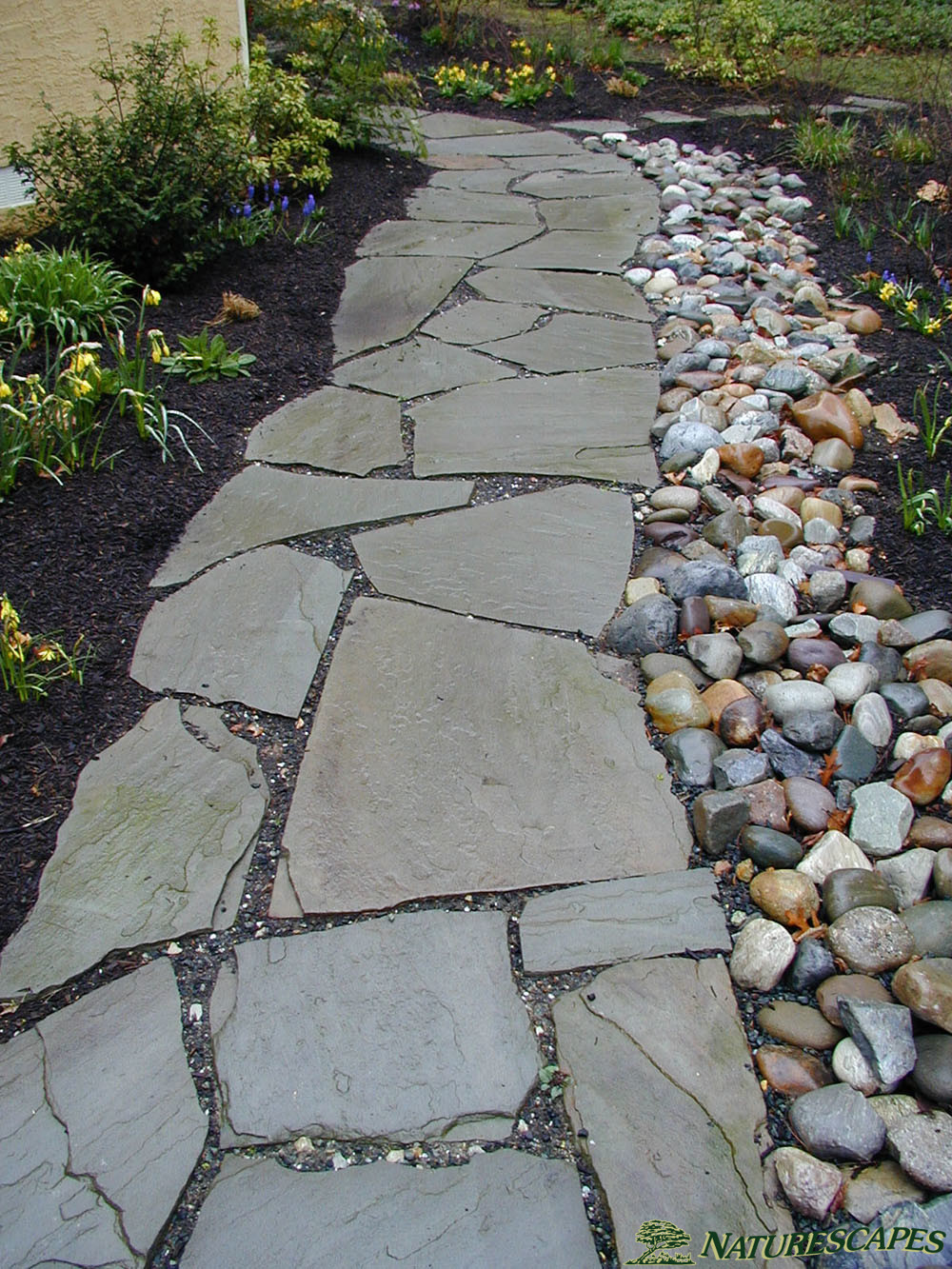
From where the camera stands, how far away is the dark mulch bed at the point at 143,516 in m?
2.11

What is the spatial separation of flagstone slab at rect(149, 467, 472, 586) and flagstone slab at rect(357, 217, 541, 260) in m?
2.04

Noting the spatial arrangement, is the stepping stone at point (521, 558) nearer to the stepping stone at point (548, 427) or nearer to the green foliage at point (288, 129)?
the stepping stone at point (548, 427)

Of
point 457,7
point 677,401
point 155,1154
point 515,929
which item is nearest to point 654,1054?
point 515,929

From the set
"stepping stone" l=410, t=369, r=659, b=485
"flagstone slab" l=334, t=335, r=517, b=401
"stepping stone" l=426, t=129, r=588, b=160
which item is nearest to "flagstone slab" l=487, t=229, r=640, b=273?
"flagstone slab" l=334, t=335, r=517, b=401

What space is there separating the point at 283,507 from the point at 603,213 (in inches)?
127

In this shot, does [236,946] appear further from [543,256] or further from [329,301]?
[543,256]

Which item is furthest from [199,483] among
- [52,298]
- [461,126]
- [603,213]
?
[461,126]

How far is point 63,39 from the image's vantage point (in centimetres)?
437

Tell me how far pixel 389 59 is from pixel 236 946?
7478 millimetres

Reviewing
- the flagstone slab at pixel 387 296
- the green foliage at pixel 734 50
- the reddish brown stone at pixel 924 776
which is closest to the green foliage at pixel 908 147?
the green foliage at pixel 734 50

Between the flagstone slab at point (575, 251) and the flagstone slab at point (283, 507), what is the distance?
2.00 meters

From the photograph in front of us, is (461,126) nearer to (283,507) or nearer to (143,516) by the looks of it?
(283,507)

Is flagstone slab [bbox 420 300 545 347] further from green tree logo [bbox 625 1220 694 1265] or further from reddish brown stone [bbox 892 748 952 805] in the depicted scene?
green tree logo [bbox 625 1220 694 1265]

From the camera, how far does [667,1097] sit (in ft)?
5.11
